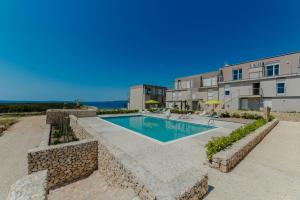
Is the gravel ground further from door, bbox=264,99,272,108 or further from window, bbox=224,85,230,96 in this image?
door, bbox=264,99,272,108

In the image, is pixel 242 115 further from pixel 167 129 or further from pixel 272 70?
pixel 167 129

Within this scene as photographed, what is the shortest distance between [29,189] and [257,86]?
26948 mm

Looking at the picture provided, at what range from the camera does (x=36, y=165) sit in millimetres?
5793

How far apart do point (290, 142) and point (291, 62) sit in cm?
1832

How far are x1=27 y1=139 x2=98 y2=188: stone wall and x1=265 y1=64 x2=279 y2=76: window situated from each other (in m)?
26.7

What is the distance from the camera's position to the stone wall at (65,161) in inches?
229

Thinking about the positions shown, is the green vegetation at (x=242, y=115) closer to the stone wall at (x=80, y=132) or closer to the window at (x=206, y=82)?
the window at (x=206, y=82)

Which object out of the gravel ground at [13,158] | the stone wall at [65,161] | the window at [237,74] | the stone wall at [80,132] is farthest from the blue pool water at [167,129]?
the window at [237,74]

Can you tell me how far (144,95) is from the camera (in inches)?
1259

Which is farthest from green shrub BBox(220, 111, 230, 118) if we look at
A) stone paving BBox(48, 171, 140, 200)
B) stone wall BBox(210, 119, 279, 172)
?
stone paving BBox(48, 171, 140, 200)

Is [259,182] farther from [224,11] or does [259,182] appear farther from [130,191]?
[224,11]

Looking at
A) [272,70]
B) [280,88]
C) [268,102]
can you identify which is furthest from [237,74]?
[268,102]

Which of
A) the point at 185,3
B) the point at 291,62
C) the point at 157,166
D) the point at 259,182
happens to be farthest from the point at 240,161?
the point at 291,62

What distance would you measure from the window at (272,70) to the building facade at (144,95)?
2168 centimetres
